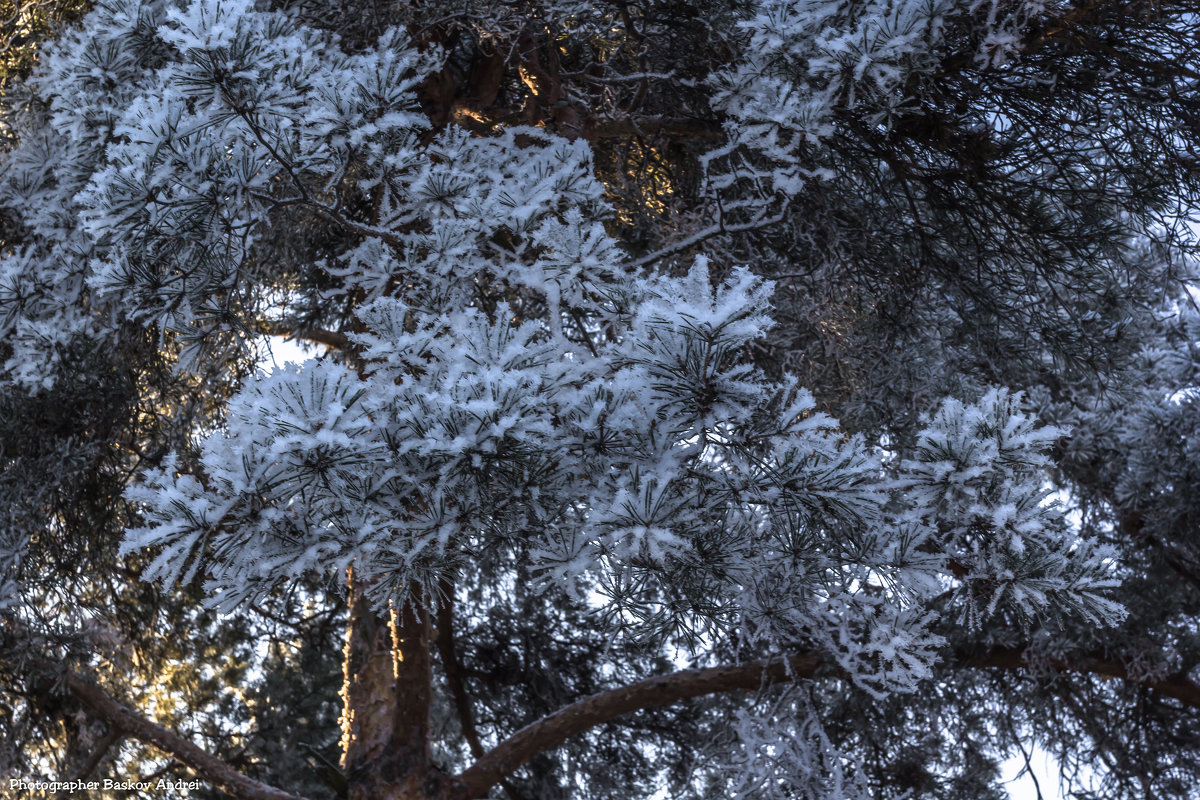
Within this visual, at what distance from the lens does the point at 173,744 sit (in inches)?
168

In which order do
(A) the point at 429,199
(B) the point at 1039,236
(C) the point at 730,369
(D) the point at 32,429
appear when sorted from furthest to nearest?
(D) the point at 32,429 → (B) the point at 1039,236 → (A) the point at 429,199 → (C) the point at 730,369

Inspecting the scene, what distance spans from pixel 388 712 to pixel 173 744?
96 centimetres

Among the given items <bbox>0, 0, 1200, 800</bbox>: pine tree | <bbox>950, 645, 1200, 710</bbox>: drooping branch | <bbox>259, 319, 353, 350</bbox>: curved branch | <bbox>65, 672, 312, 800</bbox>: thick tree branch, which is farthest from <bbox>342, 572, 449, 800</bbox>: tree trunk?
<bbox>950, 645, 1200, 710</bbox>: drooping branch

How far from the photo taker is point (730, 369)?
170cm

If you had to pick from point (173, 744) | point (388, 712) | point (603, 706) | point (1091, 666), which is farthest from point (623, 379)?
point (1091, 666)

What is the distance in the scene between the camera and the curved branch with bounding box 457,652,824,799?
13.6ft

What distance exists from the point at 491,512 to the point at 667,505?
387mm

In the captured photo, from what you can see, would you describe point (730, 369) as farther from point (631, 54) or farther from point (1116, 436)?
point (1116, 436)

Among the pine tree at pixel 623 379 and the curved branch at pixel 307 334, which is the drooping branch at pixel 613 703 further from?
the curved branch at pixel 307 334

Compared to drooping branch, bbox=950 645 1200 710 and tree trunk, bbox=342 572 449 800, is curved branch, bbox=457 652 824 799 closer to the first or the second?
tree trunk, bbox=342 572 449 800

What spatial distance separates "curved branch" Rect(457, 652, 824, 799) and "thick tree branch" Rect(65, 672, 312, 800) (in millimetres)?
852

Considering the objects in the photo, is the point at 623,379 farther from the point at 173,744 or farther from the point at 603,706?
the point at 173,744

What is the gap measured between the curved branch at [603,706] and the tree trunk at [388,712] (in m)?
0.19

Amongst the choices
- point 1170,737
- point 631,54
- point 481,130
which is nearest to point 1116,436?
point 1170,737
